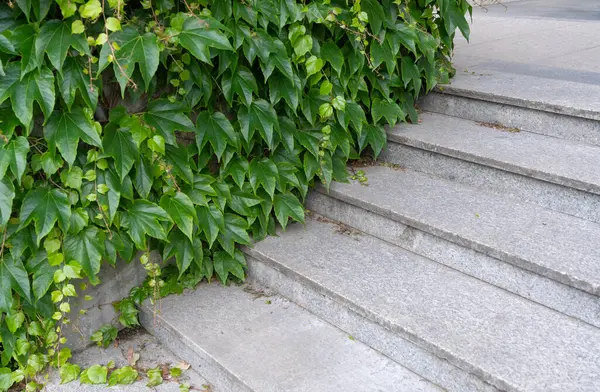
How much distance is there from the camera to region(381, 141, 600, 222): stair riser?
238 cm

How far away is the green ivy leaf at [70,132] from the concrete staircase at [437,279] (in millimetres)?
780

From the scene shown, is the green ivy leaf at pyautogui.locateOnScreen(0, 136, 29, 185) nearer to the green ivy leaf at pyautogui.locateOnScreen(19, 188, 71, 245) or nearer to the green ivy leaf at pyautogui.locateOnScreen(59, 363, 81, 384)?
the green ivy leaf at pyautogui.locateOnScreen(19, 188, 71, 245)

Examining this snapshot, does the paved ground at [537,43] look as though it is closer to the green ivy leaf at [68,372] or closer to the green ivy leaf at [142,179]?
the green ivy leaf at [142,179]

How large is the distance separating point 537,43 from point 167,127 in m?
3.06

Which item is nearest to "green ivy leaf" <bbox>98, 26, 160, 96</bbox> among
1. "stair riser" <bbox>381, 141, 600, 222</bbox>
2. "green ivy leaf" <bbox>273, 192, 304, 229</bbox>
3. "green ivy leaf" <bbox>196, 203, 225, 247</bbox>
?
"green ivy leaf" <bbox>196, 203, 225, 247</bbox>

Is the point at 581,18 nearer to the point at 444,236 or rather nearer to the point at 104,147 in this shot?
the point at 444,236

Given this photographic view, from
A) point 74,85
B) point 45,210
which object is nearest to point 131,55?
point 74,85

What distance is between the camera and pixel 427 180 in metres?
2.81

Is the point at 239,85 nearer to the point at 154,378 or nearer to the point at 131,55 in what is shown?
the point at 131,55

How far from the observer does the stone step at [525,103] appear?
271cm

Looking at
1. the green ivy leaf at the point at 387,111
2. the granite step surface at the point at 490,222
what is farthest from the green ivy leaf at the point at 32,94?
the green ivy leaf at the point at 387,111

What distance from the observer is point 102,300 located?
2.55 metres

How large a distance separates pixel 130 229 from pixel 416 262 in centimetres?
108

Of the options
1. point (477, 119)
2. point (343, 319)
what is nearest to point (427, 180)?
point (477, 119)
